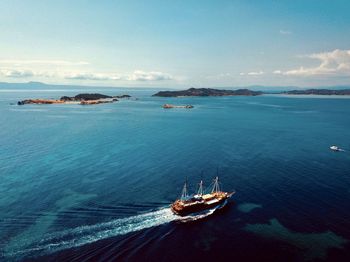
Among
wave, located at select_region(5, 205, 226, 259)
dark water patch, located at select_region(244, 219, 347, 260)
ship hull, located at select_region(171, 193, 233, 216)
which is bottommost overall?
dark water patch, located at select_region(244, 219, 347, 260)

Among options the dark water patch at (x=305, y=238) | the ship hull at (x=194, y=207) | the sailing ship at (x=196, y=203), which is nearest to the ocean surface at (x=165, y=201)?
the dark water patch at (x=305, y=238)

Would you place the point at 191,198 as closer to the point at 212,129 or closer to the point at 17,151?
the point at 17,151

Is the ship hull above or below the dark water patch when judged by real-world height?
above

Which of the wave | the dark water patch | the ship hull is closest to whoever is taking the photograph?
the wave

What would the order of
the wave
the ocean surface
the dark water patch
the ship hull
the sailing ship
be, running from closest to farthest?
the wave < the dark water patch < the ocean surface < the ship hull < the sailing ship

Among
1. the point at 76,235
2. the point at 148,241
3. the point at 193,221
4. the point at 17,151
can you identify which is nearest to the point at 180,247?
the point at 148,241

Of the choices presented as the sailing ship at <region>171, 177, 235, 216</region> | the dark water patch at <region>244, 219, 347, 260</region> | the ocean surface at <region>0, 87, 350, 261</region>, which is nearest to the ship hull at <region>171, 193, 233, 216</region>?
the sailing ship at <region>171, 177, 235, 216</region>

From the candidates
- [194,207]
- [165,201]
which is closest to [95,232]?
[165,201]

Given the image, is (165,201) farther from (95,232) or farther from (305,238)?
(305,238)

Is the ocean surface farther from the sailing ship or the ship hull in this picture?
the sailing ship
